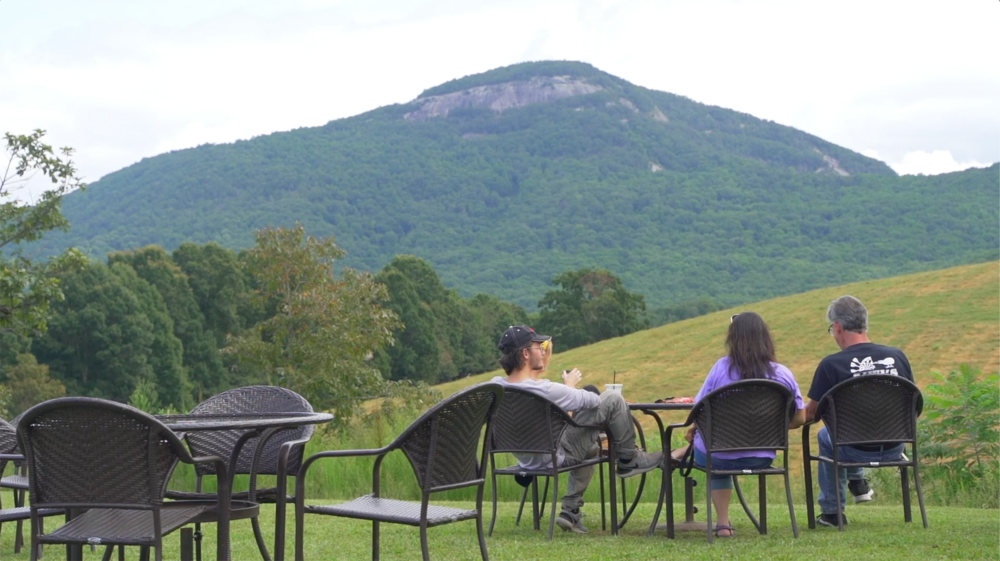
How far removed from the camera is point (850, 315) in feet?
20.4

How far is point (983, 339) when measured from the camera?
119 feet

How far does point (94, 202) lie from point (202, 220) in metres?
9.97

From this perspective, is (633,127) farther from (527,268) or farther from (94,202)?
(94,202)

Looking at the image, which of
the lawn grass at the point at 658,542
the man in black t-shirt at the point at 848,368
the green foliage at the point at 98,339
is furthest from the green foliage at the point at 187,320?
the man in black t-shirt at the point at 848,368

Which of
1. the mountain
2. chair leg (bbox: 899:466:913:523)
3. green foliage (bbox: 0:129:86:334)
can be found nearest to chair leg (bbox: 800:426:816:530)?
chair leg (bbox: 899:466:913:523)

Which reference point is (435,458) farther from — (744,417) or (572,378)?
(572,378)

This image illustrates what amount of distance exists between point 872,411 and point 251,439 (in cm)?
341

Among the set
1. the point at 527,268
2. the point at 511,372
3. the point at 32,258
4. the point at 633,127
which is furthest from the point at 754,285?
the point at 511,372

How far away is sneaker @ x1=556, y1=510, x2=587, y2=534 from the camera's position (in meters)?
6.46

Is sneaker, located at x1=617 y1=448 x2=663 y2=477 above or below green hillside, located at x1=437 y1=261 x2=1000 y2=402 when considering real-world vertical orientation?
above

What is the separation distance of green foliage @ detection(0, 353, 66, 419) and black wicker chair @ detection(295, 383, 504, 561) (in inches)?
1617

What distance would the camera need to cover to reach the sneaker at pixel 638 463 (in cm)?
623

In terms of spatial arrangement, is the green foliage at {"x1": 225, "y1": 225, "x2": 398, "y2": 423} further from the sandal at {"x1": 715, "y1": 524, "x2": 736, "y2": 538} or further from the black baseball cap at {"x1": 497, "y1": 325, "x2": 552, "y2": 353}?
the sandal at {"x1": 715, "y1": 524, "x2": 736, "y2": 538}

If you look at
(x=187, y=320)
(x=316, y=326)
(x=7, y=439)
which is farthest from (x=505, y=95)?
(x=7, y=439)
